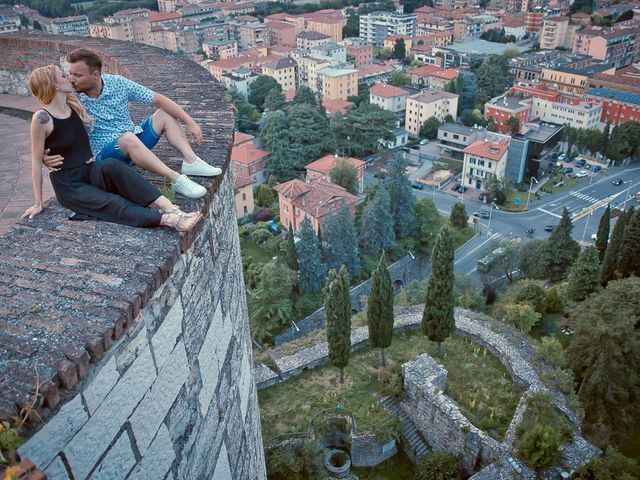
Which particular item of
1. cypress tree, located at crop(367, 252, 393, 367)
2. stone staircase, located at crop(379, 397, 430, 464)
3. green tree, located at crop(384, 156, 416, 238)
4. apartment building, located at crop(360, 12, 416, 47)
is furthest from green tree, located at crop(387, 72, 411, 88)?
stone staircase, located at crop(379, 397, 430, 464)

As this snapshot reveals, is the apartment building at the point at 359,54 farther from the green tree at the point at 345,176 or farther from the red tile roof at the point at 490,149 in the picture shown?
the green tree at the point at 345,176

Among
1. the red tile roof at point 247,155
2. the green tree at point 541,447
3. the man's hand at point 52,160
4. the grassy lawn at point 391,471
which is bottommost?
the red tile roof at point 247,155

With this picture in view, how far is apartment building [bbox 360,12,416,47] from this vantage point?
67438 mm

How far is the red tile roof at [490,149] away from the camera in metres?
33.4

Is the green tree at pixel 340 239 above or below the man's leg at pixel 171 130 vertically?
below

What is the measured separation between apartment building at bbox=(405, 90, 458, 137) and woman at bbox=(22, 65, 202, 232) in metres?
41.0

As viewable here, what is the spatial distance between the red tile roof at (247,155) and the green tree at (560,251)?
1853 cm

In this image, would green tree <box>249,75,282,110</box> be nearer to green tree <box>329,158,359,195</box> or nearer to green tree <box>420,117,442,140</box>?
green tree <box>420,117,442,140</box>

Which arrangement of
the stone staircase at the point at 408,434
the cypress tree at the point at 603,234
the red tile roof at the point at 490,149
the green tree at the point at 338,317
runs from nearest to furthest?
the green tree at the point at 338,317
the stone staircase at the point at 408,434
the cypress tree at the point at 603,234
the red tile roof at the point at 490,149

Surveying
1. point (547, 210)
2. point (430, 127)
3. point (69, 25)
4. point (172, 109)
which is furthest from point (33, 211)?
point (69, 25)

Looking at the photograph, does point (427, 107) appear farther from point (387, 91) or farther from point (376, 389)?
point (376, 389)

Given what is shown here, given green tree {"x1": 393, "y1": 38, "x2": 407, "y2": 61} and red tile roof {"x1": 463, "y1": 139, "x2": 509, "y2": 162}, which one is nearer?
red tile roof {"x1": 463, "y1": 139, "x2": 509, "y2": 162}

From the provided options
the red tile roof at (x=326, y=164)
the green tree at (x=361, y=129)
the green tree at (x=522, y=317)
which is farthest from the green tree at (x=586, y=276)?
the green tree at (x=361, y=129)

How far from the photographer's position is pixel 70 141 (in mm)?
3018
